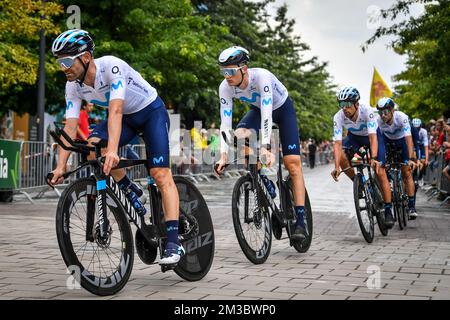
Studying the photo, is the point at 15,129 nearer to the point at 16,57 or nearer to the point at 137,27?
the point at 137,27

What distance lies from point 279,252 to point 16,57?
12.8 meters

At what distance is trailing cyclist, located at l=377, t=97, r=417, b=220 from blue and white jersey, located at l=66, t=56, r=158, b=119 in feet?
19.8

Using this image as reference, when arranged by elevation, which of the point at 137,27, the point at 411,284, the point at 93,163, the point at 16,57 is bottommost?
the point at 411,284

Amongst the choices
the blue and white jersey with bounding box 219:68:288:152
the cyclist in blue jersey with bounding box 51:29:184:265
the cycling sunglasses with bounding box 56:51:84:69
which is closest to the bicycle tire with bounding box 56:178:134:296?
the cyclist in blue jersey with bounding box 51:29:184:265

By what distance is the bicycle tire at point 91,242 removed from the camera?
4.89m

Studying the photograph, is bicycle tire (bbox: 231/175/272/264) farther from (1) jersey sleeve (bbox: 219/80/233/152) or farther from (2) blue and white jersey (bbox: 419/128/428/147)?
(2) blue and white jersey (bbox: 419/128/428/147)

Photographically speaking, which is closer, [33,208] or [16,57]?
[33,208]

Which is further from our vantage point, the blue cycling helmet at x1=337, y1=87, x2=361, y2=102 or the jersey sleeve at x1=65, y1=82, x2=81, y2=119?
the blue cycling helmet at x1=337, y1=87, x2=361, y2=102

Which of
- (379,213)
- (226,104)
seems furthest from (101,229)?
(379,213)

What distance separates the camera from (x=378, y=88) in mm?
46031

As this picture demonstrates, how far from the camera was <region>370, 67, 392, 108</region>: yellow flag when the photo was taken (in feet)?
149

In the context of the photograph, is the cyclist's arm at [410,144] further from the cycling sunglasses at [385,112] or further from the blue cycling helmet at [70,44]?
the blue cycling helmet at [70,44]
